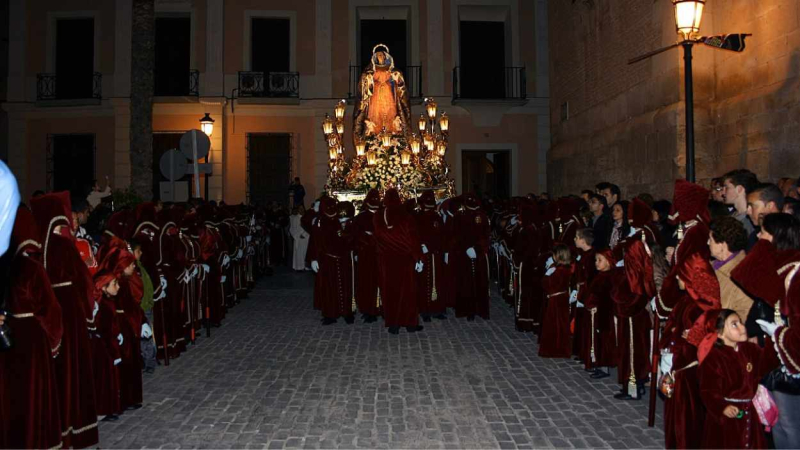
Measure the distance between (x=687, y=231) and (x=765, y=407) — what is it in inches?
51.1

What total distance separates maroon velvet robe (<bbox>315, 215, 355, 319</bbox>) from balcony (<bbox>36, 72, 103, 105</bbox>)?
15.3 meters

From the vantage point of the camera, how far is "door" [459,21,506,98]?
75.8ft

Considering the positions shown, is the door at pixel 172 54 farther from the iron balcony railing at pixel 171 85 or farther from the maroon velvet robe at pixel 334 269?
the maroon velvet robe at pixel 334 269

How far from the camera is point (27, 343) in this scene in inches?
154

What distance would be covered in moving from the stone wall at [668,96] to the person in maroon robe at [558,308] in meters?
3.43

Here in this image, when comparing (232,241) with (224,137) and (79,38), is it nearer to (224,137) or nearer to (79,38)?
(224,137)

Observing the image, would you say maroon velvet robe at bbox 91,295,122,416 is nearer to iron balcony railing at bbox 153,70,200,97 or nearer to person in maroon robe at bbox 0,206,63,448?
person in maroon robe at bbox 0,206,63,448

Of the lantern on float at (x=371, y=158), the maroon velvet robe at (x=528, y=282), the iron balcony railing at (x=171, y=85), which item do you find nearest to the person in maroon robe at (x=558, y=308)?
the maroon velvet robe at (x=528, y=282)

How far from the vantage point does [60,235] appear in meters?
4.38

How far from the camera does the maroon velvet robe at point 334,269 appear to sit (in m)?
10.1

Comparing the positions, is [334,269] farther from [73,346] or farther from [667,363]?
[667,363]

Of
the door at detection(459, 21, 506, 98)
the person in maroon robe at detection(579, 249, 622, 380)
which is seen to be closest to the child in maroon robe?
the person in maroon robe at detection(579, 249, 622, 380)

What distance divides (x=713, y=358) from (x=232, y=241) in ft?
29.4

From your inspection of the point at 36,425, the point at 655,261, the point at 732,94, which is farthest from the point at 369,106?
the point at 36,425
